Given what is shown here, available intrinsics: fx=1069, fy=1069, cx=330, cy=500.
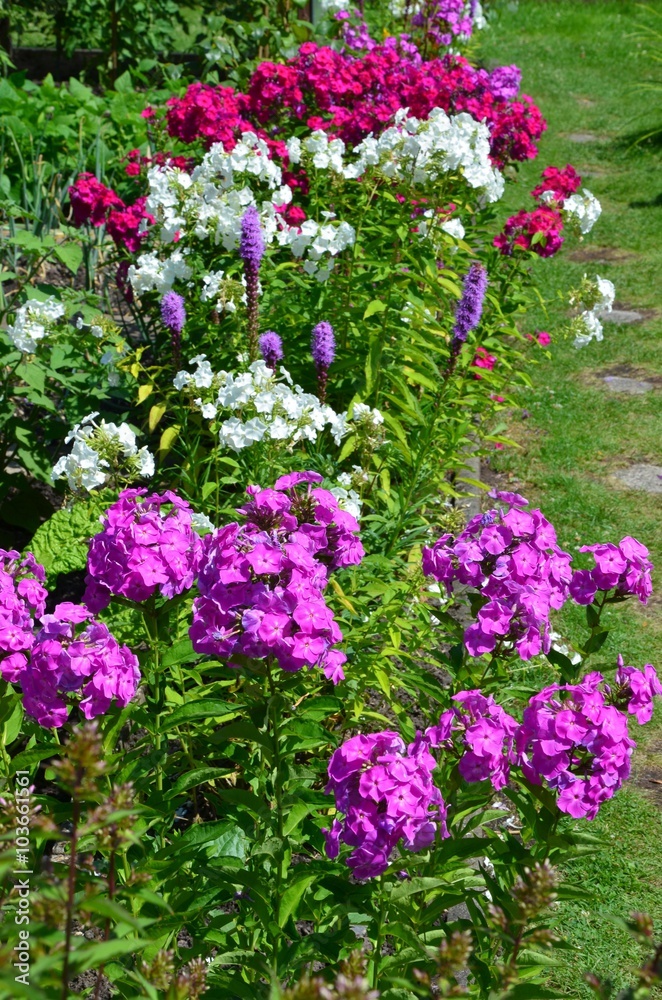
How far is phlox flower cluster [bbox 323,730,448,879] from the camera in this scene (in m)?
1.61

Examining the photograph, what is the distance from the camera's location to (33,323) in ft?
12.0

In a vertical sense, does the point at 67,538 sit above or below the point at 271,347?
below

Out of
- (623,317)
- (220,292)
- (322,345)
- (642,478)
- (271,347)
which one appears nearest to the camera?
(271,347)

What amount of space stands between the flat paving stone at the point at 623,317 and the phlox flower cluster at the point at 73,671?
17.6 ft

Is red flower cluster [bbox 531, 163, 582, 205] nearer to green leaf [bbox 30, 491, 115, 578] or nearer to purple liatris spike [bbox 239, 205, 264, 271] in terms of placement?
purple liatris spike [bbox 239, 205, 264, 271]

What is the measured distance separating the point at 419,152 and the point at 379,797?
9.87 ft

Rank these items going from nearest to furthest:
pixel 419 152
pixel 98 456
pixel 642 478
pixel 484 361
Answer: pixel 98 456
pixel 419 152
pixel 484 361
pixel 642 478

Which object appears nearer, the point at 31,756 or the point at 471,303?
the point at 31,756

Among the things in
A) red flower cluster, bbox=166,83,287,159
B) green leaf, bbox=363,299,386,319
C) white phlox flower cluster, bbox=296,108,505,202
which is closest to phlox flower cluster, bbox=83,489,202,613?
green leaf, bbox=363,299,386,319

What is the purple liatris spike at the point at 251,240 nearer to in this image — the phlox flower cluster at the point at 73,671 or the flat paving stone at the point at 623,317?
the phlox flower cluster at the point at 73,671

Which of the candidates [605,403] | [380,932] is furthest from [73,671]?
[605,403]

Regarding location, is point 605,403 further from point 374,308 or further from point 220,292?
point 220,292

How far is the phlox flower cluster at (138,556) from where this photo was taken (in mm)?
1957

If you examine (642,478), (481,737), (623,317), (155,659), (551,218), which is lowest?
(642,478)
